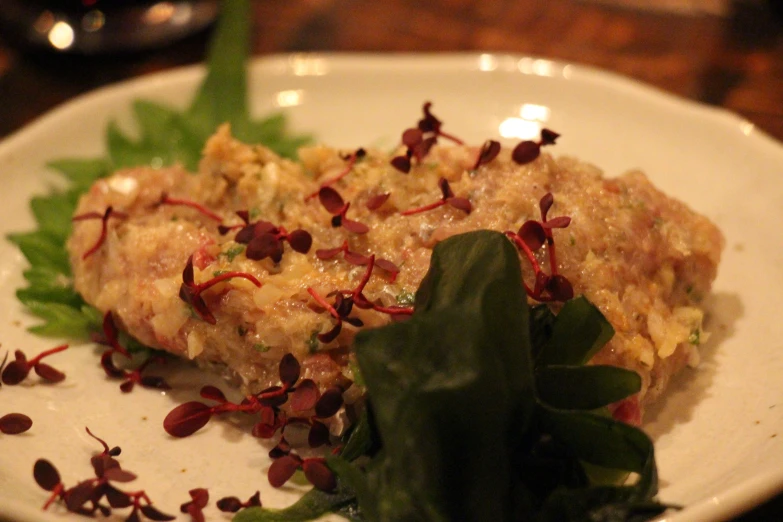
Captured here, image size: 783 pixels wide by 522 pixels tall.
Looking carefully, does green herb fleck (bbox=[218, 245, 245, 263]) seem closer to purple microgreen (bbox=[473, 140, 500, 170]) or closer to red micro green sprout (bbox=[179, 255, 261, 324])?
red micro green sprout (bbox=[179, 255, 261, 324])

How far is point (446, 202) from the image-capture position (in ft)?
8.07

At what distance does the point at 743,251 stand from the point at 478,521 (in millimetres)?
1777

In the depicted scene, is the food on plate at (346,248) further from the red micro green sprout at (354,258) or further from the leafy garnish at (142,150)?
the leafy garnish at (142,150)

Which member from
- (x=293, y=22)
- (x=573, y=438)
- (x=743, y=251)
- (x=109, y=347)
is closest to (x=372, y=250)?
(x=573, y=438)

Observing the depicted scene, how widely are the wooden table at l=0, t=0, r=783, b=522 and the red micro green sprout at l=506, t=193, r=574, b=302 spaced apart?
8.45ft

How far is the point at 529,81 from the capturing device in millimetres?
3969

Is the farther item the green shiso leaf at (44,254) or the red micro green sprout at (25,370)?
the green shiso leaf at (44,254)

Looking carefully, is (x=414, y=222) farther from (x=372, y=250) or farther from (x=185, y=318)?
(x=185, y=318)

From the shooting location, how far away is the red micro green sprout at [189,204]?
106 inches

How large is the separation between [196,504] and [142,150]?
2145mm

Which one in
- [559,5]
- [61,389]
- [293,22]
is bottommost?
[61,389]

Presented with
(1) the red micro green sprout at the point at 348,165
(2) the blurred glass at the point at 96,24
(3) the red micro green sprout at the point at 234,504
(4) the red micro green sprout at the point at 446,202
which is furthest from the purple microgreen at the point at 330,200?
(2) the blurred glass at the point at 96,24

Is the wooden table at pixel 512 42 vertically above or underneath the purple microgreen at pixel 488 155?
above

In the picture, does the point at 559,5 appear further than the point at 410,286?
Yes
